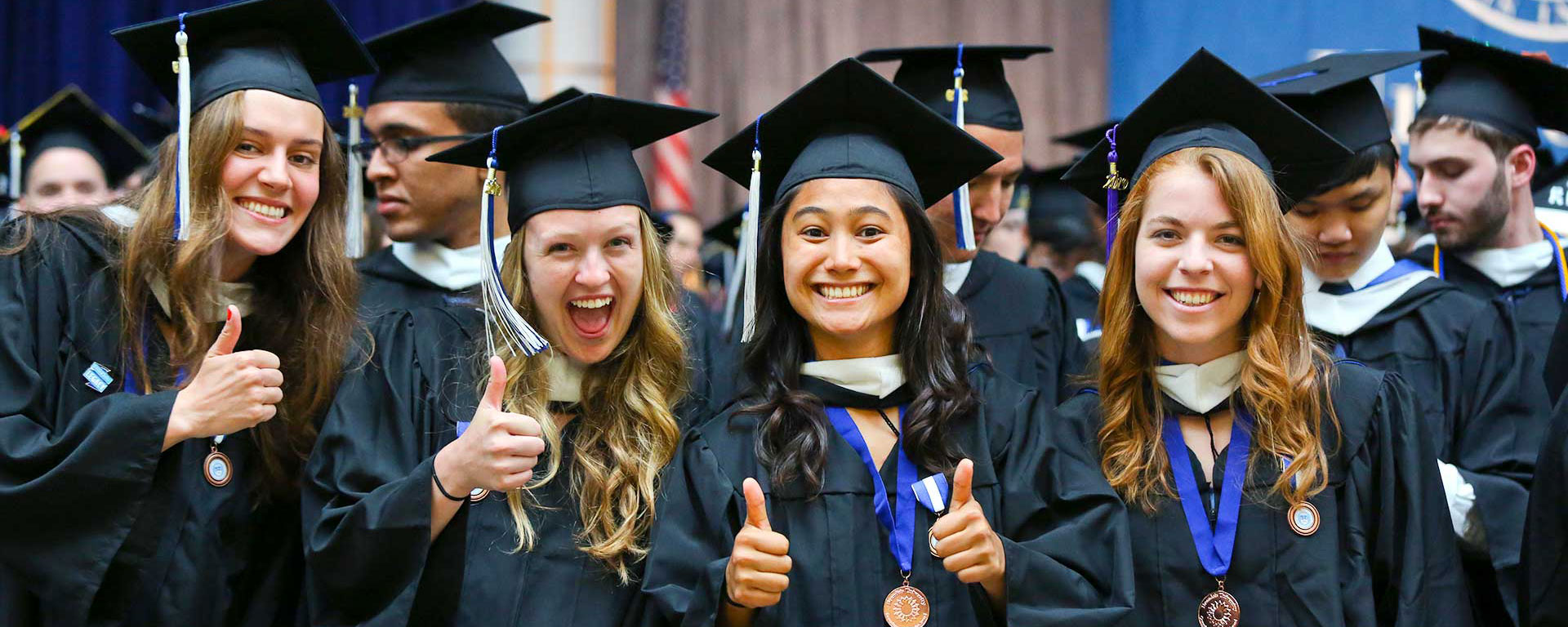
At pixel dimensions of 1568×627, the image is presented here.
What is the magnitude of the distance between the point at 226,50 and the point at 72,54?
18.1 feet

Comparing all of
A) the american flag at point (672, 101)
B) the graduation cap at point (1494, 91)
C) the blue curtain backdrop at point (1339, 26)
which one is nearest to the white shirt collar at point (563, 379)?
the graduation cap at point (1494, 91)

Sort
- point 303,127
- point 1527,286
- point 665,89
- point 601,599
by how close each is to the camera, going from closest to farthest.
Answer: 1. point 601,599
2. point 303,127
3. point 1527,286
4. point 665,89

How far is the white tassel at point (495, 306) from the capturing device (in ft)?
9.64

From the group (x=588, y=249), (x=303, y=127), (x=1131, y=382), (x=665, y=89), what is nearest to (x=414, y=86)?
(x=303, y=127)

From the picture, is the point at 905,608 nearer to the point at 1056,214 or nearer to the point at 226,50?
the point at 226,50

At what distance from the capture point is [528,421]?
2.66 m

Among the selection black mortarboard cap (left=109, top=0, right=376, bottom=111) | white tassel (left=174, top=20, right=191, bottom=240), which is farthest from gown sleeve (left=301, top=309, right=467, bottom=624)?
black mortarboard cap (left=109, top=0, right=376, bottom=111)

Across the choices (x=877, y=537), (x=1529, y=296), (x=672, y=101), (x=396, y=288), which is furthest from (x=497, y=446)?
(x=672, y=101)

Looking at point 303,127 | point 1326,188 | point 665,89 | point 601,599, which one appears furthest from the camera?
point 665,89

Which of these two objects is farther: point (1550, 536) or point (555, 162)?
point (555, 162)

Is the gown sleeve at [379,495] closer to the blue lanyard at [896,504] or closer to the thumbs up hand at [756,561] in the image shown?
the thumbs up hand at [756,561]

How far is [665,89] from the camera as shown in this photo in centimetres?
817

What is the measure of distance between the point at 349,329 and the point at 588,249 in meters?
0.63

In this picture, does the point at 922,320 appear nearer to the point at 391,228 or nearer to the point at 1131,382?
the point at 1131,382
